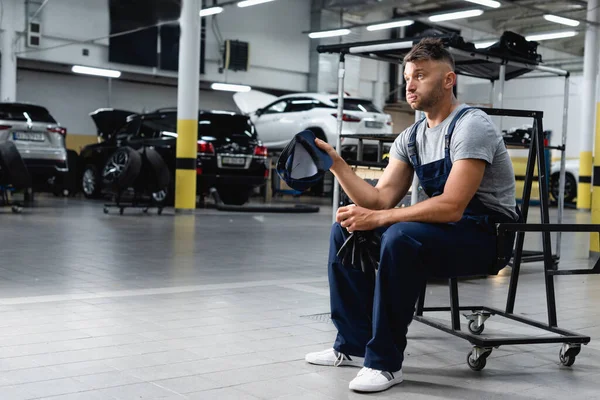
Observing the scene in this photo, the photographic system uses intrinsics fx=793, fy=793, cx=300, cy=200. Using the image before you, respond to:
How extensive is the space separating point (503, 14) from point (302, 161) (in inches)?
915

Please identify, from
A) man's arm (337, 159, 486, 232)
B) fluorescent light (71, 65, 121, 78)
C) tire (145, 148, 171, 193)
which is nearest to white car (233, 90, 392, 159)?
tire (145, 148, 171, 193)

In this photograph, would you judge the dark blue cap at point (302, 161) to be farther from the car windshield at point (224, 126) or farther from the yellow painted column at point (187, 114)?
the car windshield at point (224, 126)

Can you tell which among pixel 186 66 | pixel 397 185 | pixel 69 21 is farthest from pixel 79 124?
pixel 397 185

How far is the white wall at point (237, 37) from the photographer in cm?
1948

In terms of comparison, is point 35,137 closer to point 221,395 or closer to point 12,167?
point 12,167

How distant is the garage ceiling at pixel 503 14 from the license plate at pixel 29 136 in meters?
10.7

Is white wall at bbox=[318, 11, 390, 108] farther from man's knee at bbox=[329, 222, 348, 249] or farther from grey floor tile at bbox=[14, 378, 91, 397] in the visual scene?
grey floor tile at bbox=[14, 378, 91, 397]

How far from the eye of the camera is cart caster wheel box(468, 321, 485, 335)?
13.8 feet

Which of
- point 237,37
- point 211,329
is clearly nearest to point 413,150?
point 211,329

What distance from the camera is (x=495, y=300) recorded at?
215 inches

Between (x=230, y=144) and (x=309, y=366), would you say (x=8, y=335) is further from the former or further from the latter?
(x=230, y=144)

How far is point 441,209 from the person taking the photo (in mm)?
3105

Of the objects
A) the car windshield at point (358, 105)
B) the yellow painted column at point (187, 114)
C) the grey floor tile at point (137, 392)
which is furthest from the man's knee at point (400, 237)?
the car windshield at point (358, 105)

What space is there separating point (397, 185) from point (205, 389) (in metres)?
1.22
